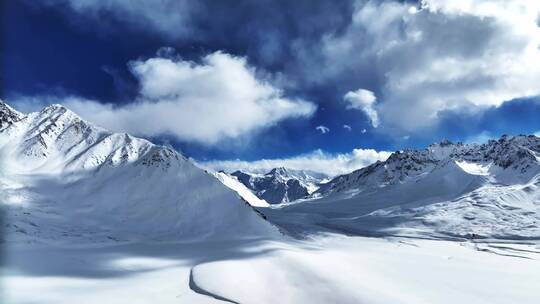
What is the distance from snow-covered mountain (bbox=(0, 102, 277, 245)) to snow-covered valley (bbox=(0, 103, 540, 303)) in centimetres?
34

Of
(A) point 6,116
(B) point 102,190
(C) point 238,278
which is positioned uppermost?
(A) point 6,116

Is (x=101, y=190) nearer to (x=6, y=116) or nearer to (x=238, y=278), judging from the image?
(x=6, y=116)

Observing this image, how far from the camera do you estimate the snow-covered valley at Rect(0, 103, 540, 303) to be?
42.2m

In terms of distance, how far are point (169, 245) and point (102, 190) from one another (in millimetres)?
36087

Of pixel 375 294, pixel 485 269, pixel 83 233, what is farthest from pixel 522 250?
pixel 83 233

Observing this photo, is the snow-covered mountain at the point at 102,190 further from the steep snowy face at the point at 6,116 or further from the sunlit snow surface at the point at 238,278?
the sunlit snow surface at the point at 238,278

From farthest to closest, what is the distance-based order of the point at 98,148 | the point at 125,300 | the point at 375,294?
the point at 98,148, the point at 375,294, the point at 125,300

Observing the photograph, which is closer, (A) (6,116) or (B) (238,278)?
(B) (238,278)

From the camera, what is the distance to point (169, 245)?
7550cm

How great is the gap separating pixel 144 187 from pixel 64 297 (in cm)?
6681

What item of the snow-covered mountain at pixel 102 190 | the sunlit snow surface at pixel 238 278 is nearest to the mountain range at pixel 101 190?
the snow-covered mountain at pixel 102 190

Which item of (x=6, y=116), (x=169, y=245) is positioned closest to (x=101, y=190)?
(x=169, y=245)

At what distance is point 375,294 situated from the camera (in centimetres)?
4056

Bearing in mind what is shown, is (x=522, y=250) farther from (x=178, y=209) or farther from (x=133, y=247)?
(x=133, y=247)
